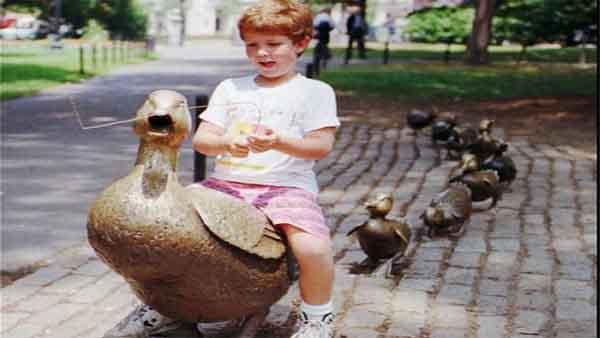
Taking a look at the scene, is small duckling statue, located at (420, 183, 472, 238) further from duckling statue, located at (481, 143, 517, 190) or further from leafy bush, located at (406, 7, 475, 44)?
leafy bush, located at (406, 7, 475, 44)

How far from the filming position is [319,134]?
3.95m

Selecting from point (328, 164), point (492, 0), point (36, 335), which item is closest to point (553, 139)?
point (328, 164)

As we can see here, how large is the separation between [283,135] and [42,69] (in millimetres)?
19740

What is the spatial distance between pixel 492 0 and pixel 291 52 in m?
21.8

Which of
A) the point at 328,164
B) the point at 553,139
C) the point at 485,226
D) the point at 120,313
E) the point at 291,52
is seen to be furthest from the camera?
the point at 553,139

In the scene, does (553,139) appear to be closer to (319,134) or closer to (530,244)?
(530,244)

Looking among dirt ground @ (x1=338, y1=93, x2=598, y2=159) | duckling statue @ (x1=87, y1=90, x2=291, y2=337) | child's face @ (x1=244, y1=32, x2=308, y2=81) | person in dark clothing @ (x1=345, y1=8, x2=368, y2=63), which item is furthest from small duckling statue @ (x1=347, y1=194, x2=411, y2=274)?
person in dark clothing @ (x1=345, y1=8, x2=368, y2=63)

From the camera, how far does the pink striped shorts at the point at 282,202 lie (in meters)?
3.86

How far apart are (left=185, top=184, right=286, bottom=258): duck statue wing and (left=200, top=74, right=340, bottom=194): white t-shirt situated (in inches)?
8.2

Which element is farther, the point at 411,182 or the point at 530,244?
the point at 411,182

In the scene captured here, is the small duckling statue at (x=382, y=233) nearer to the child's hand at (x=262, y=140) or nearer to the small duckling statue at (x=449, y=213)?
the small duckling statue at (x=449, y=213)

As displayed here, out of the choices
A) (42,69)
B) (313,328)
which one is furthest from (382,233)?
(42,69)

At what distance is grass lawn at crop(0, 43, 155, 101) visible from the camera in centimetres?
1777

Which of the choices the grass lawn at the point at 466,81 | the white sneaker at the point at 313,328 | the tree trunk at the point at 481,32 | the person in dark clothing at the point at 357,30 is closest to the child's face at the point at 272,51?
the white sneaker at the point at 313,328
